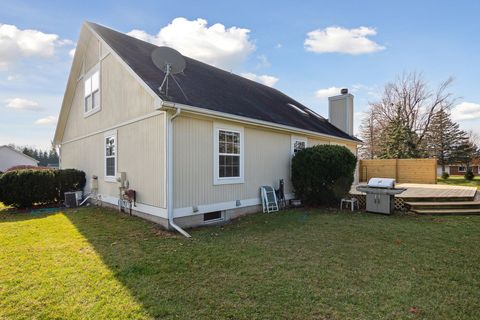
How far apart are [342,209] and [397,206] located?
177cm

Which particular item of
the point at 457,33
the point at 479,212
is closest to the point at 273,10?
the point at 457,33

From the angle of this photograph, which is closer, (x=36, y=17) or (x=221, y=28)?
(x=36, y=17)

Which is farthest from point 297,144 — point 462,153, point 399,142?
point 462,153

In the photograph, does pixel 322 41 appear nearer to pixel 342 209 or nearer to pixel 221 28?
pixel 221 28

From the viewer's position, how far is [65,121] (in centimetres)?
1353

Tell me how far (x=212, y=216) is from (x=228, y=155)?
1.74 metres

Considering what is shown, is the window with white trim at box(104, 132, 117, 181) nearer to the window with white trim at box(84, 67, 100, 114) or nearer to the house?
the house

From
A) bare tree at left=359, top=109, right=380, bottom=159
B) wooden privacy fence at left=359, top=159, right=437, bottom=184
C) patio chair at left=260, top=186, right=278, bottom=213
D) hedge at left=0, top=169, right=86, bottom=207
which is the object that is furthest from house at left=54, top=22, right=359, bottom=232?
bare tree at left=359, top=109, right=380, bottom=159

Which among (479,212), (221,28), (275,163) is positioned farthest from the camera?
(221,28)

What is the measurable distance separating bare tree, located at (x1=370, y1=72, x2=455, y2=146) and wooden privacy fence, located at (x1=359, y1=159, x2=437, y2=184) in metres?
13.3

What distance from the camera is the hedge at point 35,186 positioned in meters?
9.17

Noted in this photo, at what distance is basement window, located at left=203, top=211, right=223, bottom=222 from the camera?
23.5 ft

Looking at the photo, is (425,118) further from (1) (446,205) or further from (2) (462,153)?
(1) (446,205)

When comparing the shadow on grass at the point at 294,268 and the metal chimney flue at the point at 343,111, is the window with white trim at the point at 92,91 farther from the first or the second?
the metal chimney flue at the point at 343,111
